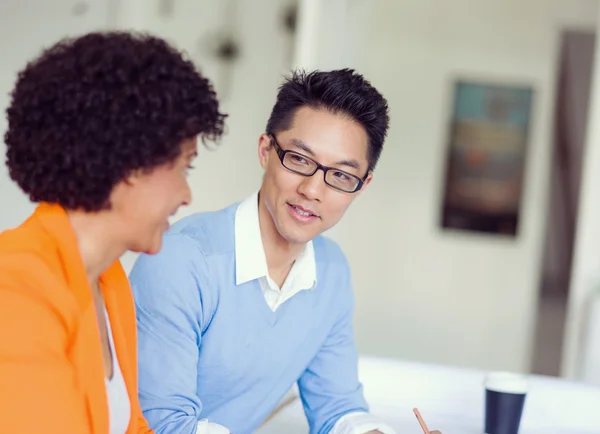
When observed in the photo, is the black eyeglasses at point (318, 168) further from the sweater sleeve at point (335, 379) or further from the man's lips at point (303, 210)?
the sweater sleeve at point (335, 379)

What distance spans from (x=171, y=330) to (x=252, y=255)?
0.23 m

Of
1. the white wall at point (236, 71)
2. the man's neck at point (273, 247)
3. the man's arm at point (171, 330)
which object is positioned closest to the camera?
the man's arm at point (171, 330)

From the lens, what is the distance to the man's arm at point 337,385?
1739 mm

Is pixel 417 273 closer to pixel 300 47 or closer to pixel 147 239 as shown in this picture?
pixel 300 47

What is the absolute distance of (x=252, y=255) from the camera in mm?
1621

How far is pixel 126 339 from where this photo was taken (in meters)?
1.31

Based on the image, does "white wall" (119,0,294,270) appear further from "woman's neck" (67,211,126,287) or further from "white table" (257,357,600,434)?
"woman's neck" (67,211,126,287)

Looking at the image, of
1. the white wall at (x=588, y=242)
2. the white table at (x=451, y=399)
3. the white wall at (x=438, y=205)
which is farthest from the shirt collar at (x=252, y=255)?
the white wall at (x=438, y=205)

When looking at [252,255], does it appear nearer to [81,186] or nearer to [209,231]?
[209,231]

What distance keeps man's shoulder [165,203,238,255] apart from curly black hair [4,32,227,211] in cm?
51

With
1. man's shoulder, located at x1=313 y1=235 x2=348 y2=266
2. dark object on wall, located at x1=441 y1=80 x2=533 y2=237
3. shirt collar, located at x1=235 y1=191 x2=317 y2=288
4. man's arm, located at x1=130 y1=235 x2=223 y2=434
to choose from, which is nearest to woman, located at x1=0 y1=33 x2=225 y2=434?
man's arm, located at x1=130 y1=235 x2=223 y2=434

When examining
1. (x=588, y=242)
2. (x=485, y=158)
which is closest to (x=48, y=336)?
(x=588, y=242)

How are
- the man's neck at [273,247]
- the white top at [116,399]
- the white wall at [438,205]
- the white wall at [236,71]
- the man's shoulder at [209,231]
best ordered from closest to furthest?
the white top at [116,399] < the man's shoulder at [209,231] < the man's neck at [273,247] < the white wall at [236,71] < the white wall at [438,205]

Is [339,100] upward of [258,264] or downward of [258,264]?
upward
